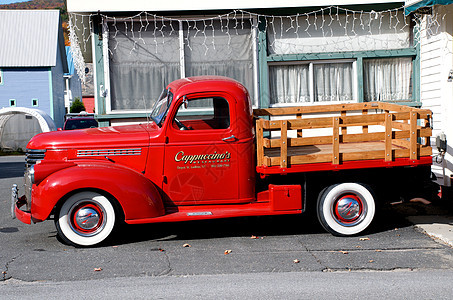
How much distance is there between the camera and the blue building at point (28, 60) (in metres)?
34.1

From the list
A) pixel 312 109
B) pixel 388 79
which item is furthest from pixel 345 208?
pixel 388 79

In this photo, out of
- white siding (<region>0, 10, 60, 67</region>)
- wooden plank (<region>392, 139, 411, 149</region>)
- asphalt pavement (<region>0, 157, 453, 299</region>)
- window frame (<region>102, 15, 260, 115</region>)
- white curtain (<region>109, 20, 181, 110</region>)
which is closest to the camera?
asphalt pavement (<region>0, 157, 453, 299</region>)

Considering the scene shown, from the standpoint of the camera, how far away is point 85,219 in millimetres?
6578

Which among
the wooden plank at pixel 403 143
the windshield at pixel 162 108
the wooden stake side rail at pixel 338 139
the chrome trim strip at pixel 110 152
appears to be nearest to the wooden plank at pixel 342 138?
the wooden stake side rail at pixel 338 139

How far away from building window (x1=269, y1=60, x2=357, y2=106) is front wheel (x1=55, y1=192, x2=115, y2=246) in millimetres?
4726

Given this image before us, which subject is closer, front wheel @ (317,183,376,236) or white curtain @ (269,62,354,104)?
front wheel @ (317,183,376,236)

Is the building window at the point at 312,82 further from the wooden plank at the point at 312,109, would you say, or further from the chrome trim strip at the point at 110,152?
the chrome trim strip at the point at 110,152

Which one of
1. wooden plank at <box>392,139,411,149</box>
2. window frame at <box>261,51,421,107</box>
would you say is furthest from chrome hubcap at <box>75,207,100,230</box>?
window frame at <box>261,51,421,107</box>

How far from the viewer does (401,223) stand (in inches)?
312

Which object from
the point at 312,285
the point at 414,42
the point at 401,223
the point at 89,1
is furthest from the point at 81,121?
the point at 312,285

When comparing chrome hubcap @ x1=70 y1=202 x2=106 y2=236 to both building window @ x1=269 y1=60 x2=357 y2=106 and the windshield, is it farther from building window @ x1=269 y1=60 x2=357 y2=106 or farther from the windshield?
building window @ x1=269 y1=60 x2=357 y2=106

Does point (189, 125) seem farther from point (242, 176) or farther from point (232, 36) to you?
point (232, 36)

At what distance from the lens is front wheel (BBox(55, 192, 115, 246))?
6.55m

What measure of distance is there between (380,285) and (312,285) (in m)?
0.64
